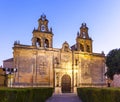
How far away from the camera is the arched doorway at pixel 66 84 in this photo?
3528 centimetres

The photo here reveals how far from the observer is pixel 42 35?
34406mm

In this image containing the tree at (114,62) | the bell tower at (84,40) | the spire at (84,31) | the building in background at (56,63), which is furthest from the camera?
the spire at (84,31)

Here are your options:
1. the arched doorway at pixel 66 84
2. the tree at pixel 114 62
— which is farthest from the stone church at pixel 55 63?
the tree at pixel 114 62

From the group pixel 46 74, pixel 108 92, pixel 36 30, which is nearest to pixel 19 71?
pixel 46 74

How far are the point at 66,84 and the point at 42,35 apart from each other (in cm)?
918

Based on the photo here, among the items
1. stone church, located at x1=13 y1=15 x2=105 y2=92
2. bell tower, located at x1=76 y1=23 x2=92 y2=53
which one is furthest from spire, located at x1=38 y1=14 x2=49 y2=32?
bell tower, located at x1=76 y1=23 x2=92 y2=53

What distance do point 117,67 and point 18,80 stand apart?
14590mm

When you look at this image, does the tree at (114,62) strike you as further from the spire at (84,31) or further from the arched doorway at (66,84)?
the spire at (84,31)

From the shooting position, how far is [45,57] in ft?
111

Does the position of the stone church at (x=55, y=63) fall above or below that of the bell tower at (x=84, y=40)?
below

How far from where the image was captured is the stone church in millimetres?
31794

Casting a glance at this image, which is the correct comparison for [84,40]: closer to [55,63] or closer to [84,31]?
[84,31]

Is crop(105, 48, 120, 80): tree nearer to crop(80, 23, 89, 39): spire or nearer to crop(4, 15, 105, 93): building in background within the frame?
crop(4, 15, 105, 93): building in background

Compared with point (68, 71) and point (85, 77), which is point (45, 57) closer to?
point (68, 71)
